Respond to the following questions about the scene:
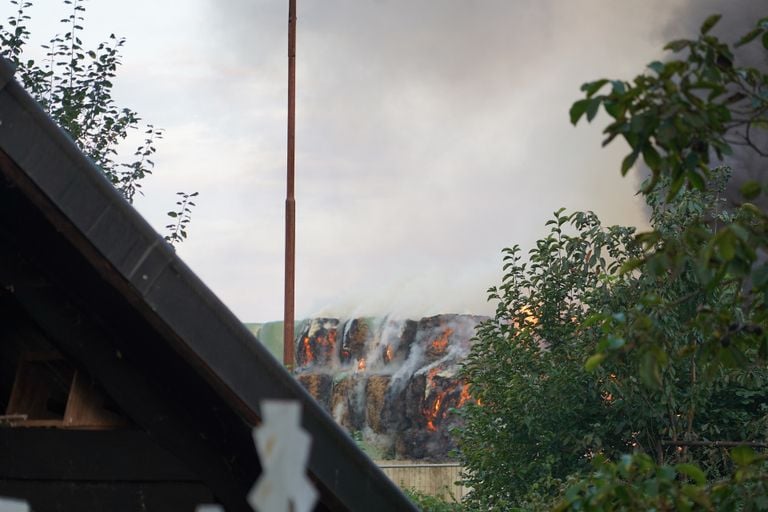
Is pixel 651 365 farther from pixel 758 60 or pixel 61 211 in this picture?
pixel 758 60

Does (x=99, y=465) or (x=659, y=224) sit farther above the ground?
(x=659, y=224)

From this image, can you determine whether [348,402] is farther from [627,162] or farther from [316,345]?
[627,162]

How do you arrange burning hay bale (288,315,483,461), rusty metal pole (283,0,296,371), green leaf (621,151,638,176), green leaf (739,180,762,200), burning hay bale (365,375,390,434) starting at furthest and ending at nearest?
burning hay bale (365,375,390,434)
burning hay bale (288,315,483,461)
rusty metal pole (283,0,296,371)
green leaf (739,180,762,200)
green leaf (621,151,638,176)

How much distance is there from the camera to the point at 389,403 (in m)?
48.8

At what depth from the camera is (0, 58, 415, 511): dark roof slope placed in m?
2.42

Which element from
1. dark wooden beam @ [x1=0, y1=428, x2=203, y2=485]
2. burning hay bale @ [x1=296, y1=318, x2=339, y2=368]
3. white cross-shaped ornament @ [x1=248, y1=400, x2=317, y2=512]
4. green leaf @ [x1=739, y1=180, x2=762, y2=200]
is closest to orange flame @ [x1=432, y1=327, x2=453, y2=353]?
burning hay bale @ [x1=296, y1=318, x2=339, y2=368]

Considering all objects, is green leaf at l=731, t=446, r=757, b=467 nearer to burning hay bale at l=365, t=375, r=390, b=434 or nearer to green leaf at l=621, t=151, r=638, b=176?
green leaf at l=621, t=151, r=638, b=176

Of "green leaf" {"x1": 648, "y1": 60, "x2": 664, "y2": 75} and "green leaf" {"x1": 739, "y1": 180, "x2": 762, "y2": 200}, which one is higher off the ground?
"green leaf" {"x1": 648, "y1": 60, "x2": 664, "y2": 75}

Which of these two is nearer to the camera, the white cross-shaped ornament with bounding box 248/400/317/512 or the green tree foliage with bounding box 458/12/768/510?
the white cross-shaped ornament with bounding box 248/400/317/512

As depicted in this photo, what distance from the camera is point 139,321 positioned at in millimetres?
2898

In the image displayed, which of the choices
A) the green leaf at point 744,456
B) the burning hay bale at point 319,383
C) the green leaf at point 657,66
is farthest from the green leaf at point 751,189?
the burning hay bale at point 319,383

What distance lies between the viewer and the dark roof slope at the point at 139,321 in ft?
7.94

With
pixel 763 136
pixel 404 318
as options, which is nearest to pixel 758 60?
pixel 763 136

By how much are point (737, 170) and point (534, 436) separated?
1464 inches
